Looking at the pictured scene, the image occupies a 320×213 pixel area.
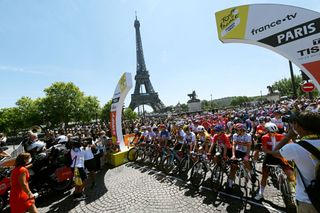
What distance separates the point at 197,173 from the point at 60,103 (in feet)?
130

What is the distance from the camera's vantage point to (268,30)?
459cm

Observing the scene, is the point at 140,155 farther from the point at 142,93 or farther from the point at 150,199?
the point at 142,93

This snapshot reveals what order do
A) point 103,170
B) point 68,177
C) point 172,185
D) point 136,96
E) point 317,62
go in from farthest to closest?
point 136,96, point 103,170, point 68,177, point 172,185, point 317,62

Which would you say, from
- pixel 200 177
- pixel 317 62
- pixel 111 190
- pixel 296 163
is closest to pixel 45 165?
pixel 111 190

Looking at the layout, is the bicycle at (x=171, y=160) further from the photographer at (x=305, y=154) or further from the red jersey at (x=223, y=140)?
the photographer at (x=305, y=154)

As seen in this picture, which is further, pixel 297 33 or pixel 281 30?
pixel 281 30

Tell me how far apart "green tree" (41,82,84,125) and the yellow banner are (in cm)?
4022

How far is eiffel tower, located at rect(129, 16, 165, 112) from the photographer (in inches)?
2911

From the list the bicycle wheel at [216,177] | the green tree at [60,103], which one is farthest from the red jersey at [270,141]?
the green tree at [60,103]

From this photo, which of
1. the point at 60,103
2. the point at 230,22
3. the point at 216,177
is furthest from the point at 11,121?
the point at 230,22

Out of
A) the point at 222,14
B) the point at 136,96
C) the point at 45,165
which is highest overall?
the point at 136,96

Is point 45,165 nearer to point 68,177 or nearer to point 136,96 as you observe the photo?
point 68,177

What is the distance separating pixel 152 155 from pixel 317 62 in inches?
303

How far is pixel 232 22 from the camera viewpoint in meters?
5.05
